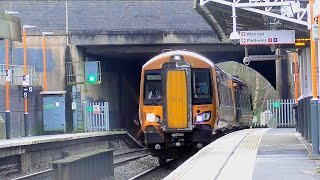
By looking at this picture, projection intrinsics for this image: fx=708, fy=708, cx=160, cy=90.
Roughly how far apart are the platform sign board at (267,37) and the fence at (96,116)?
18.3 meters

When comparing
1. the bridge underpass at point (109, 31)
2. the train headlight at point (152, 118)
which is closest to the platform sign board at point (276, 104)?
the bridge underpass at point (109, 31)

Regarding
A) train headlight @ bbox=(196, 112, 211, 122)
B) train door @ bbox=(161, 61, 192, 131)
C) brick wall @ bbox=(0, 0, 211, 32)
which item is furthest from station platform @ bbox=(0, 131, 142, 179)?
brick wall @ bbox=(0, 0, 211, 32)

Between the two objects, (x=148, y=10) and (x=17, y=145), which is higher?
(x=148, y=10)

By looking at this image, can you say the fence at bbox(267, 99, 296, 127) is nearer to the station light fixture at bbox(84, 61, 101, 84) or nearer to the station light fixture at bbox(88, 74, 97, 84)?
the station light fixture at bbox(84, 61, 101, 84)

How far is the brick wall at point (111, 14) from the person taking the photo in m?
37.3

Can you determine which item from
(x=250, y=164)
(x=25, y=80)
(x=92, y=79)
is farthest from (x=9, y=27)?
(x=92, y=79)

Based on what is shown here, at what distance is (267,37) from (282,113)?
79.5ft

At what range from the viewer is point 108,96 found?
42.0m

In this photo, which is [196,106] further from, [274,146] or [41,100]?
[41,100]

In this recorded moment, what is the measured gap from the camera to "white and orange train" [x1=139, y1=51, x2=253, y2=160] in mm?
20125

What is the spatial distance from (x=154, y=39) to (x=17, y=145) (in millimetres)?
16418

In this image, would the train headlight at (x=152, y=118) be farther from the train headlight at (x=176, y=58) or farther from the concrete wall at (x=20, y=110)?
the concrete wall at (x=20, y=110)

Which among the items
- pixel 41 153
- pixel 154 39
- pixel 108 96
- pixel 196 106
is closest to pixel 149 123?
pixel 196 106

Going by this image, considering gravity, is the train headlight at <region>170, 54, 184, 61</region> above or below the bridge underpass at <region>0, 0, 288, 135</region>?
below
